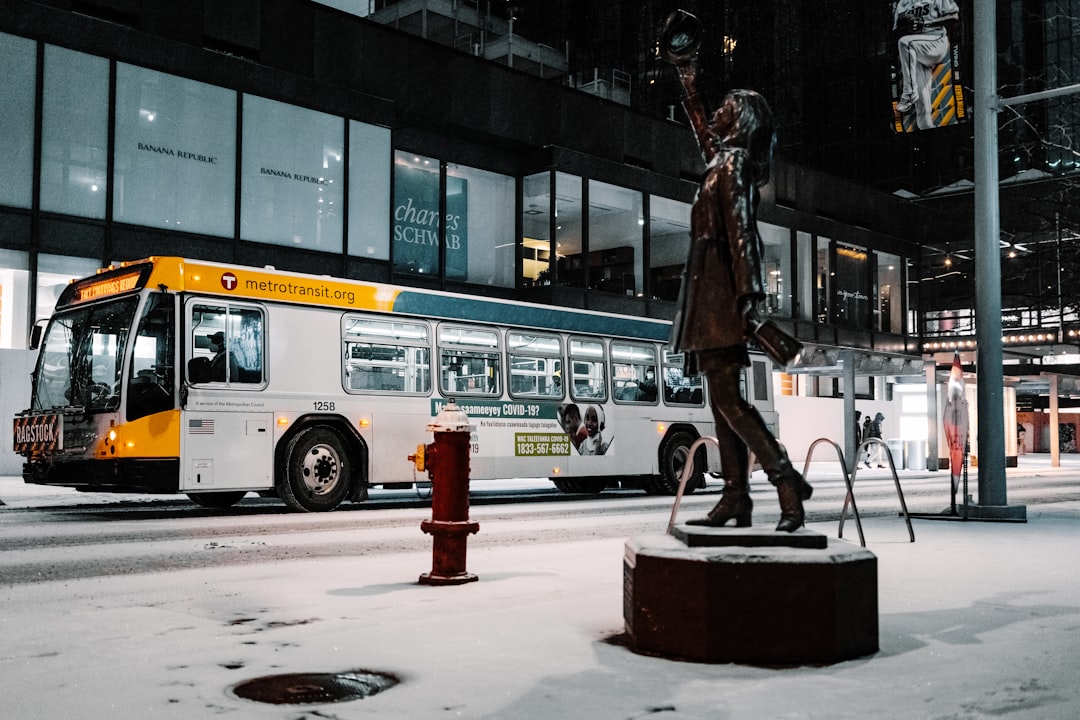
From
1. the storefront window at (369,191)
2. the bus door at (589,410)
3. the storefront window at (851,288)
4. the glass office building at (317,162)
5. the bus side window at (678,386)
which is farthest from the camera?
the storefront window at (851,288)

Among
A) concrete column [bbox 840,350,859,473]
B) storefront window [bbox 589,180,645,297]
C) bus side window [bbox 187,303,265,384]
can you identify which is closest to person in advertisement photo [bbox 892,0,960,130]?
bus side window [bbox 187,303,265,384]

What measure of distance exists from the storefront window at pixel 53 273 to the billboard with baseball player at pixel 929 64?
15.9 metres

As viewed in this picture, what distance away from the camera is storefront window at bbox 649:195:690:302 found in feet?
113

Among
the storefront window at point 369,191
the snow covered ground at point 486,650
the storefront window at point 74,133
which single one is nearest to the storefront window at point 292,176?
the storefront window at point 369,191

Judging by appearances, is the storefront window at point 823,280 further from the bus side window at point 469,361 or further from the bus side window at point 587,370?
the bus side window at point 469,361

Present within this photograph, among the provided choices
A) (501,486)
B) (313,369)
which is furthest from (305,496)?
(501,486)

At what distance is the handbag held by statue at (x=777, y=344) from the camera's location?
5.37 metres

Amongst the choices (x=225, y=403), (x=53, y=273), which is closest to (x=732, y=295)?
(x=225, y=403)

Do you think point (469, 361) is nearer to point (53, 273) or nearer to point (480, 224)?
point (53, 273)

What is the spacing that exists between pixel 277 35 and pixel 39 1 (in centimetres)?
518

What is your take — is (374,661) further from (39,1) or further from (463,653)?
(39,1)

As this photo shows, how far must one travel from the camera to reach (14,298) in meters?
21.5

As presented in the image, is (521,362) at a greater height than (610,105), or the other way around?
(610,105)

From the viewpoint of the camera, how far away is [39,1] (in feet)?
67.8
